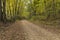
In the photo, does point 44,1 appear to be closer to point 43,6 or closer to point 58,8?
point 43,6

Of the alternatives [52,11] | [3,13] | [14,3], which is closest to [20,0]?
[14,3]

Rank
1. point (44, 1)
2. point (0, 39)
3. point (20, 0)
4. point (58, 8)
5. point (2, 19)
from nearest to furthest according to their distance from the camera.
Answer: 1. point (0, 39)
2. point (2, 19)
3. point (58, 8)
4. point (44, 1)
5. point (20, 0)

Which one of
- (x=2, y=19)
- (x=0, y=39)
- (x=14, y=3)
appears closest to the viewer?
(x=0, y=39)

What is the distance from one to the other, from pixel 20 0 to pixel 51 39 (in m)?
29.2

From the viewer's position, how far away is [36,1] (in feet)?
128

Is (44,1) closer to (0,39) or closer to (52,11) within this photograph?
(52,11)

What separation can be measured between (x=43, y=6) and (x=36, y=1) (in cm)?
529

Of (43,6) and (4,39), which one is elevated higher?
(4,39)

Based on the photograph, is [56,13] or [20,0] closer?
[56,13]

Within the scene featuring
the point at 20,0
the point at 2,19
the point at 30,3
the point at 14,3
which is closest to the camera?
the point at 2,19

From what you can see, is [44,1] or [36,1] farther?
[36,1]

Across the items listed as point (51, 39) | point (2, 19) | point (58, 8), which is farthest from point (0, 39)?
point (58, 8)

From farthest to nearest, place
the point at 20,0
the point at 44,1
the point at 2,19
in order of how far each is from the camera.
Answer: the point at 20,0, the point at 44,1, the point at 2,19

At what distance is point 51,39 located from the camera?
1018 cm
